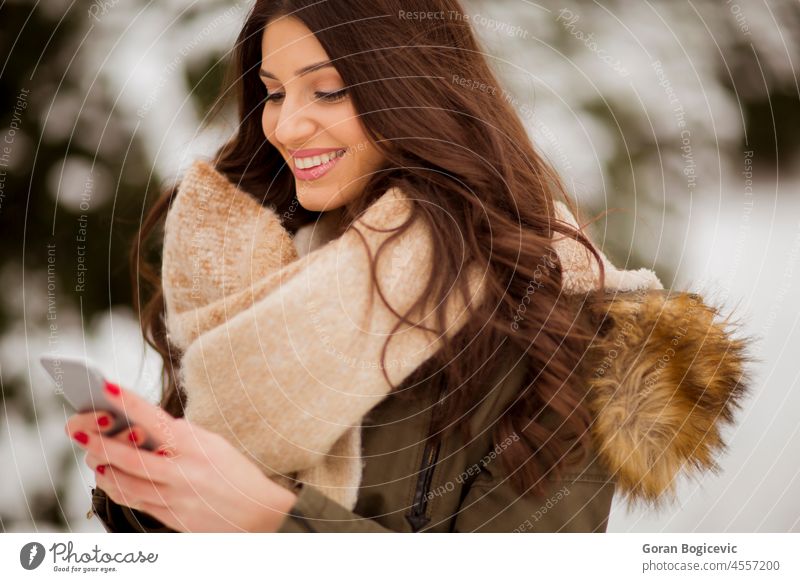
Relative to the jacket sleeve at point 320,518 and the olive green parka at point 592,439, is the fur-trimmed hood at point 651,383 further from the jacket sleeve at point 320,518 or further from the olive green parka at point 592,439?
the jacket sleeve at point 320,518

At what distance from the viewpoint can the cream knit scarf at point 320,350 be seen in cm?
63

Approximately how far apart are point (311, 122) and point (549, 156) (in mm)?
230

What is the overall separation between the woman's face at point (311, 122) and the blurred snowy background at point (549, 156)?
89 millimetres

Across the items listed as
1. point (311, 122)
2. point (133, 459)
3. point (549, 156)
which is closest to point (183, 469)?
point (133, 459)

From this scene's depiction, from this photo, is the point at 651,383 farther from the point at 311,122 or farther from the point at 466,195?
the point at 311,122

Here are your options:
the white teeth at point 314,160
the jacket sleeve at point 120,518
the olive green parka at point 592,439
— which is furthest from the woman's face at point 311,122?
the jacket sleeve at point 120,518

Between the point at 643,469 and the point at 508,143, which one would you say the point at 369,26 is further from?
the point at 643,469

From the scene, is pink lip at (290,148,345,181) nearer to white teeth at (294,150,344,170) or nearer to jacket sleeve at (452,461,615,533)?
white teeth at (294,150,344,170)

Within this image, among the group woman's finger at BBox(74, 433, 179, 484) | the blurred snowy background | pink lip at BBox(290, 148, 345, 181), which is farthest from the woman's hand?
pink lip at BBox(290, 148, 345, 181)

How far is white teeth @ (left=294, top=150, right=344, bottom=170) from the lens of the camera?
65cm

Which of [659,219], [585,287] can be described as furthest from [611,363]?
[659,219]

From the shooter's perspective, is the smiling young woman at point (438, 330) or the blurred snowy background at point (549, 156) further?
the blurred snowy background at point (549, 156)

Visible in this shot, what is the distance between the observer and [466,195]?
2.13ft
